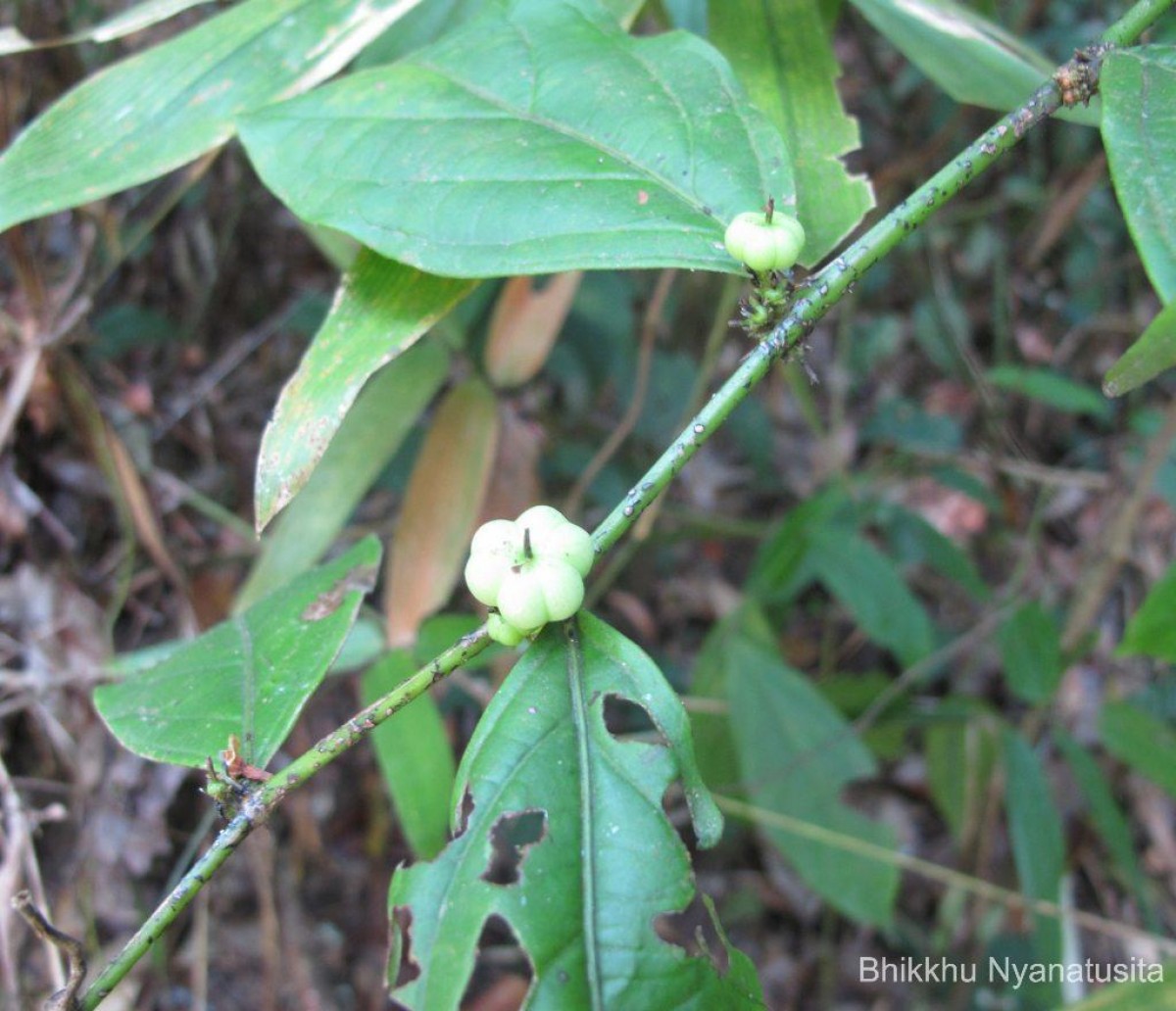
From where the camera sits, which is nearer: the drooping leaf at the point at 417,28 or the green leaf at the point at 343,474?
the drooping leaf at the point at 417,28

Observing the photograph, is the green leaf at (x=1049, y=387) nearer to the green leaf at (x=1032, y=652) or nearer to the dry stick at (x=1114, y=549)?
the dry stick at (x=1114, y=549)

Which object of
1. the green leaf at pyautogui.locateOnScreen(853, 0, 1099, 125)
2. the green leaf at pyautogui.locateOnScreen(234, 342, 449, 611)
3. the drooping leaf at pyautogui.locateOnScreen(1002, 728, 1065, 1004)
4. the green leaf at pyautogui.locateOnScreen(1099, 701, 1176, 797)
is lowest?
the drooping leaf at pyautogui.locateOnScreen(1002, 728, 1065, 1004)

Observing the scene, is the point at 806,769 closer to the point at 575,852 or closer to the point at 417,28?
the point at 575,852

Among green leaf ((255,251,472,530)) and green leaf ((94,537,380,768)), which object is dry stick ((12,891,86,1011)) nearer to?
green leaf ((94,537,380,768))

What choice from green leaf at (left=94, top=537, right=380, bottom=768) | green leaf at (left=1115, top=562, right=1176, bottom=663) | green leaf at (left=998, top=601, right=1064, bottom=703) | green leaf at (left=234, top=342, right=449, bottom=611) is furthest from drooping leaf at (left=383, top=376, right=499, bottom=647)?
green leaf at (left=998, top=601, right=1064, bottom=703)

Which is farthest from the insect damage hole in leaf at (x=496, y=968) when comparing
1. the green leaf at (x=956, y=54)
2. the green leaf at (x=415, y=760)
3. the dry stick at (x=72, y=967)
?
the green leaf at (x=956, y=54)

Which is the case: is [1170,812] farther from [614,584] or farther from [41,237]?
[41,237]

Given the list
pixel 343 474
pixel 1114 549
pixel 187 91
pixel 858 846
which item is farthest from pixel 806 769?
pixel 187 91
